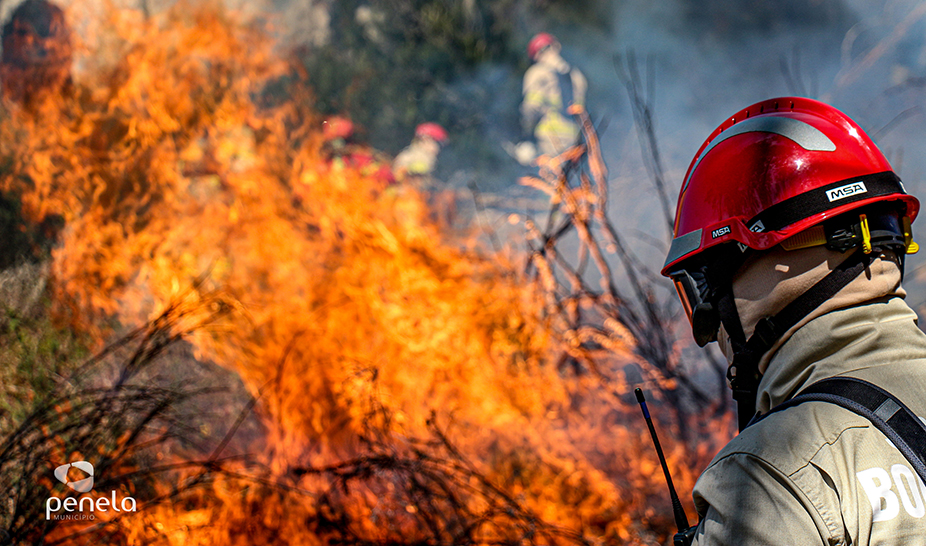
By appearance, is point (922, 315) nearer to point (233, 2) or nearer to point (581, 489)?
point (581, 489)

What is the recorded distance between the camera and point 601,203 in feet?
15.8

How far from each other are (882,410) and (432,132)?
8341 mm

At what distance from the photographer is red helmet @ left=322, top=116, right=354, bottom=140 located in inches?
279

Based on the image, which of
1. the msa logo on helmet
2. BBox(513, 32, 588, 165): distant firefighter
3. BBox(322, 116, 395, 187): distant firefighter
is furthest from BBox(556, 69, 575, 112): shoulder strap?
the msa logo on helmet

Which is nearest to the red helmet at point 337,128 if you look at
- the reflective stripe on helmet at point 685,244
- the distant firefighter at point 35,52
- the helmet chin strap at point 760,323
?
the distant firefighter at point 35,52

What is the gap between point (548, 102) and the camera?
28.6 feet

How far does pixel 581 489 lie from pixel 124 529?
129 inches

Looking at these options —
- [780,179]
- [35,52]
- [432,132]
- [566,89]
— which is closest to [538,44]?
[566,89]

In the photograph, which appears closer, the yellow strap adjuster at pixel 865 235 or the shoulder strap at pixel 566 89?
the yellow strap adjuster at pixel 865 235

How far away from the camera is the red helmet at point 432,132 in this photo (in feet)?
28.8

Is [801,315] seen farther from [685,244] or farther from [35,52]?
[35,52]

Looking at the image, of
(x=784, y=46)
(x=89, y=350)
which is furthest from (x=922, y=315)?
(x=89, y=350)

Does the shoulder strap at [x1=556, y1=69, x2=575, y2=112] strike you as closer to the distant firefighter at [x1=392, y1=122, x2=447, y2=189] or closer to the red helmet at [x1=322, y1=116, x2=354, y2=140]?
the distant firefighter at [x1=392, y1=122, x2=447, y2=189]

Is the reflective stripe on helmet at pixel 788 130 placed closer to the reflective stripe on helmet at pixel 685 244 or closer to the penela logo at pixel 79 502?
the reflective stripe on helmet at pixel 685 244
